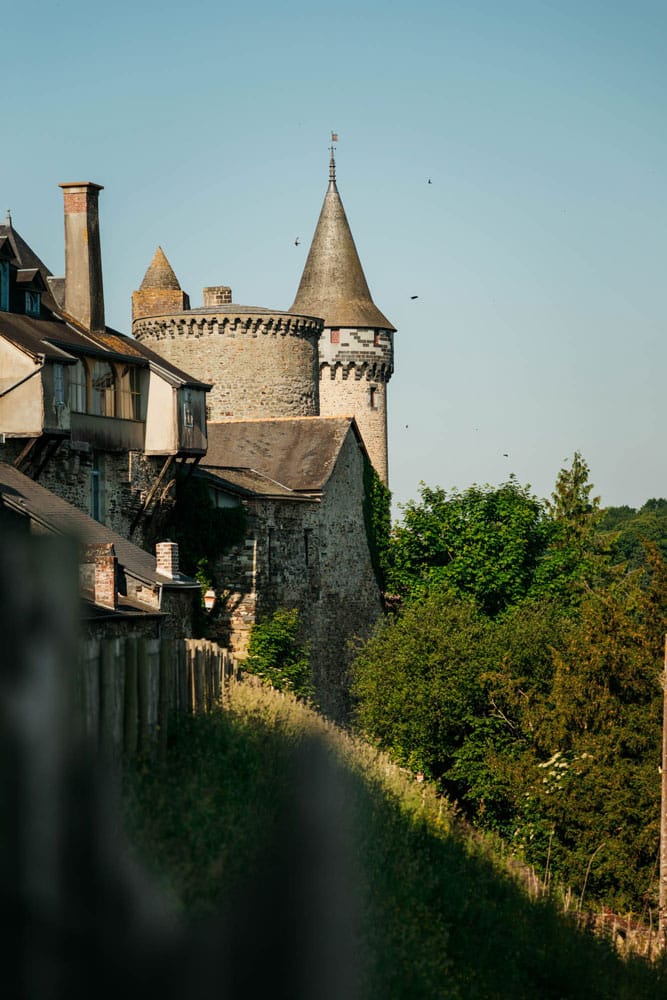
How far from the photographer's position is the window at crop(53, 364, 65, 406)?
24.1 m

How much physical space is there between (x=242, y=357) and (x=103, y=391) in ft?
61.4

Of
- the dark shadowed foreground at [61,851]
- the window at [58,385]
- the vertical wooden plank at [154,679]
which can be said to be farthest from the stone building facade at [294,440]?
the dark shadowed foreground at [61,851]

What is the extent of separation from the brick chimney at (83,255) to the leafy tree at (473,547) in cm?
1466

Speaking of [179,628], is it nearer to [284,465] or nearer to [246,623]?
[246,623]

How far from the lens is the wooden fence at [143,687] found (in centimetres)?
908

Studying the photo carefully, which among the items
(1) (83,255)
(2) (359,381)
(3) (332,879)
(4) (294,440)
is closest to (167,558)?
(1) (83,255)

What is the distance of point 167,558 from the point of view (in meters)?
25.6

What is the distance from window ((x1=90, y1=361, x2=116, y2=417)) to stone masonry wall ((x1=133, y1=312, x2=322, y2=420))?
688 inches

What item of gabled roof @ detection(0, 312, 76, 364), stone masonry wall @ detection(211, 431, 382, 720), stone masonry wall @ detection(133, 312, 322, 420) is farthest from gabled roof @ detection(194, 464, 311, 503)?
stone masonry wall @ detection(133, 312, 322, 420)

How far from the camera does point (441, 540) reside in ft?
133

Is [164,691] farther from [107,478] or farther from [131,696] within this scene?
[107,478]

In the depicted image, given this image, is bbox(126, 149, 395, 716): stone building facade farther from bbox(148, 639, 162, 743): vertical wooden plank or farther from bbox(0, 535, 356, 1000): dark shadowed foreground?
bbox(0, 535, 356, 1000): dark shadowed foreground

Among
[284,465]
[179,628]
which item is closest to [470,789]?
[179,628]

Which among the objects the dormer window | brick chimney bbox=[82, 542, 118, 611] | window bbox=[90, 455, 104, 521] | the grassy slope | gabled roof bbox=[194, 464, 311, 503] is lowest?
the grassy slope
